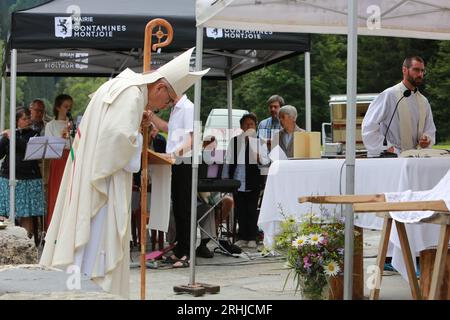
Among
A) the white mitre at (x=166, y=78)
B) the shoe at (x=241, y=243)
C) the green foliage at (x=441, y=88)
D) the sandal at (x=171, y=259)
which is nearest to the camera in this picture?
the white mitre at (x=166, y=78)

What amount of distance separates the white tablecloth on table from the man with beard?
140 centimetres

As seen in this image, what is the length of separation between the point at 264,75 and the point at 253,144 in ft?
145

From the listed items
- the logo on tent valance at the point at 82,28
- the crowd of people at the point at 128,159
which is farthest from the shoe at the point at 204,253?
the logo on tent valance at the point at 82,28

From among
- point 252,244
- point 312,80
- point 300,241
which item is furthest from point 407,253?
point 312,80

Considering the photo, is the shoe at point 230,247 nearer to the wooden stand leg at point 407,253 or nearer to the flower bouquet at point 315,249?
the flower bouquet at point 315,249

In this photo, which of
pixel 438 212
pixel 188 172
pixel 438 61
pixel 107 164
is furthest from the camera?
pixel 438 61

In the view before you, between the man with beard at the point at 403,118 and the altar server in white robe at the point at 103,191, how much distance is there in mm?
2796

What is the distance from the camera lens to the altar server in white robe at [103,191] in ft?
18.6

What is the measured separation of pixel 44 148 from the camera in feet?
34.9

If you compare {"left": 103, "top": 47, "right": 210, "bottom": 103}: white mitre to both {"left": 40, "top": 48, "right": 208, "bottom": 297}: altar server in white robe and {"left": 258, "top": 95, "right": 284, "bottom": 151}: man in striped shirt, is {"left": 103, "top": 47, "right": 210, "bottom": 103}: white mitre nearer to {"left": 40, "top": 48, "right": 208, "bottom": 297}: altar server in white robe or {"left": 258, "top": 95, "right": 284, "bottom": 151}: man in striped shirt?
{"left": 40, "top": 48, "right": 208, "bottom": 297}: altar server in white robe

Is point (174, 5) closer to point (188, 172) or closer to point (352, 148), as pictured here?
point (188, 172)

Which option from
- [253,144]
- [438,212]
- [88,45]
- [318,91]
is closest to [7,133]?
[88,45]

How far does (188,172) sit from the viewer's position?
9.36 metres

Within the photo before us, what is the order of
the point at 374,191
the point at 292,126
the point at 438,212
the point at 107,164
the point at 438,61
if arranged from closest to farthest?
the point at 438,212, the point at 107,164, the point at 374,191, the point at 292,126, the point at 438,61
